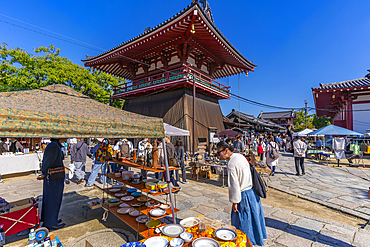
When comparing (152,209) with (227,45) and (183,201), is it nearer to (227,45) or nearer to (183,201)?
(183,201)

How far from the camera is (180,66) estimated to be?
13.3 metres

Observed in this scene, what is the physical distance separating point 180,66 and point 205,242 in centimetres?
1280

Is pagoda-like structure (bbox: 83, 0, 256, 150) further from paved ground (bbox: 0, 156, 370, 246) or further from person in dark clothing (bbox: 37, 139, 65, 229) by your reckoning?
person in dark clothing (bbox: 37, 139, 65, 229)

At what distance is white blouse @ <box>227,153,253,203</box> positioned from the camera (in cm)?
244

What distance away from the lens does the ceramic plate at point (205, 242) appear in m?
1.89

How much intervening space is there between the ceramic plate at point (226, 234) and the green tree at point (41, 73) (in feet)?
51.1

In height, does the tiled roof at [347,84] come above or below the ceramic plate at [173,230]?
above

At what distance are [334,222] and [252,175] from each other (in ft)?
10.1

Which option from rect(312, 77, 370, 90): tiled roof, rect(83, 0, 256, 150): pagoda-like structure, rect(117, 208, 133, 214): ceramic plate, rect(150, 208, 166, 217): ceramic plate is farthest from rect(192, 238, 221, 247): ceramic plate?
rect(312, 77, 370, 90): tiled roof

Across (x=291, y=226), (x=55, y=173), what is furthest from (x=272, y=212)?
(x=55, y=173)

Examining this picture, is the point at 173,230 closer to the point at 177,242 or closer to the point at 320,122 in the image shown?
the point at 177,242

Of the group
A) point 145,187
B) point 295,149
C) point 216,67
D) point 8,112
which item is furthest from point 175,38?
point 8,112

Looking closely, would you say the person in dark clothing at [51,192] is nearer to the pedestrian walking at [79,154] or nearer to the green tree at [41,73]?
the pedestrian walking at [79,154]

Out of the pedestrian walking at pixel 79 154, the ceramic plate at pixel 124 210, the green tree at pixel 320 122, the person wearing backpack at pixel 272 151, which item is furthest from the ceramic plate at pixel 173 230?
the green tree at pixel 320 122
